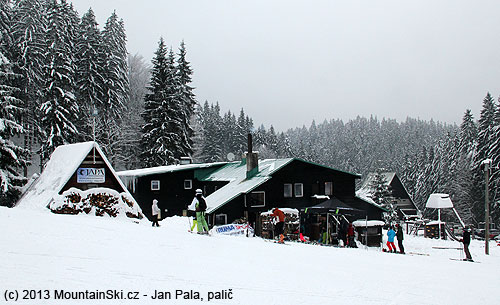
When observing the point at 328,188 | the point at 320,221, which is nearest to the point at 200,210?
the point at 320,221

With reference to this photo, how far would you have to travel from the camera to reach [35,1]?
4566cm

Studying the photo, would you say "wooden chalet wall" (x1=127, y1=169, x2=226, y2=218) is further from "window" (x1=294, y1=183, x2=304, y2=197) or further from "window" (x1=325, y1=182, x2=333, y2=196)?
"window" (x1=325, y1=182, x2=333, y2=196)

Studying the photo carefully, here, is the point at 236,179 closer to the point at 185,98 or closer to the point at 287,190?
the point at 287,190

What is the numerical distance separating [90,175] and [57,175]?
68.8 inches

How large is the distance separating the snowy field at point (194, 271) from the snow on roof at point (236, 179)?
577 inches

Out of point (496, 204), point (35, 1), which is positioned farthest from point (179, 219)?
point (496, 204)

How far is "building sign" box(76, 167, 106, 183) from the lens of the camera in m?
21.6

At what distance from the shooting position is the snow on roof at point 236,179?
31.0m

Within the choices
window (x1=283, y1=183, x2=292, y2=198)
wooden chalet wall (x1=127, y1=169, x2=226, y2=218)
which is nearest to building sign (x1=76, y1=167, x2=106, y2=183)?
wooden chalet wall (x1=127, y1=169, x2=226, y2=218)

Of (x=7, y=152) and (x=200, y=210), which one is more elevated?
(x=7, y=152)

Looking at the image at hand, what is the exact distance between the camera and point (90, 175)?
21984 millimetres

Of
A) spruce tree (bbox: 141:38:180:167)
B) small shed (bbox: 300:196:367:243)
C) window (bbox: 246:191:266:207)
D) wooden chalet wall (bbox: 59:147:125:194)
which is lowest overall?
small shed (bbox: 300:196:367:243)

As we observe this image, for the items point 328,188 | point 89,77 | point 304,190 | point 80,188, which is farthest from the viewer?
point 89,77

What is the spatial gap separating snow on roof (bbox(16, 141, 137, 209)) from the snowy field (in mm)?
5220
